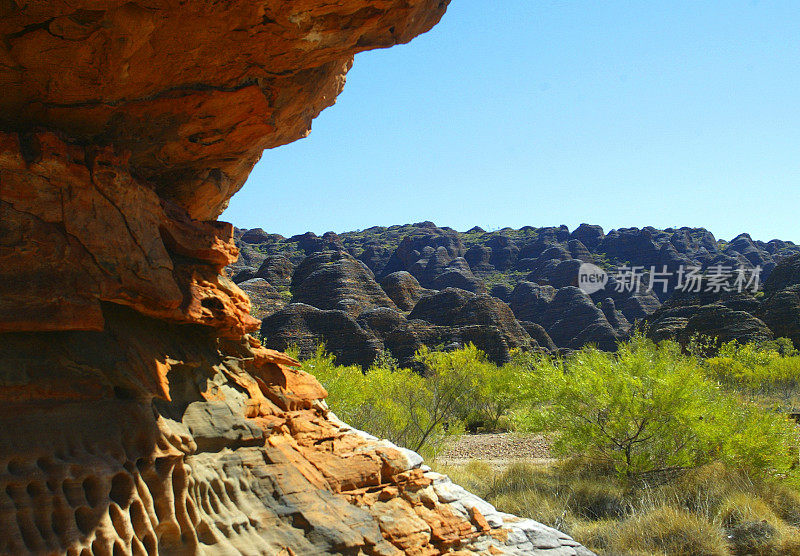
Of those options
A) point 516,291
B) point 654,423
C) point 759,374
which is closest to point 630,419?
point 654,423

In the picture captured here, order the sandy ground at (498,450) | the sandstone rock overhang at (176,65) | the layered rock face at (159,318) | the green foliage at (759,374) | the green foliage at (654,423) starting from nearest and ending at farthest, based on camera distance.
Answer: the layered rock face at (159,318)
the sandstone rock overhang at (176,65)
the green foliage at (654,423)
the sandy ground at (498,450)
the green foliage at (759,374)

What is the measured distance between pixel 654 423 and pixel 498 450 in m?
9.65

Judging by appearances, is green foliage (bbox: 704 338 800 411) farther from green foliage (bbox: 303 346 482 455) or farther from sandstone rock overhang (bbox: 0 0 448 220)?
sandstone rock overhang (bbox: 0 0 448 220)

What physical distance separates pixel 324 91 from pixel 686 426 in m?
10.2

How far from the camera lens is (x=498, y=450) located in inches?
837

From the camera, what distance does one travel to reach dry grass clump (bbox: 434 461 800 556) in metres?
9.22

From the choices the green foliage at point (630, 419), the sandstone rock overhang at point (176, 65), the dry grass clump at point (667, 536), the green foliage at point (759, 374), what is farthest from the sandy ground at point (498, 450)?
the sandstone rock overhang at point (176, 65)

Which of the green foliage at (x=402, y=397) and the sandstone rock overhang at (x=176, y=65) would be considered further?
the green foliage at (x=402, y=397)

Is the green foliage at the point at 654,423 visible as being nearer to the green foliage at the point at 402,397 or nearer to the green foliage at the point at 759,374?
the green foliage at the point at 402,397

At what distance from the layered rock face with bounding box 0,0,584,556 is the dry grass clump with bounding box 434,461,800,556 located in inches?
147

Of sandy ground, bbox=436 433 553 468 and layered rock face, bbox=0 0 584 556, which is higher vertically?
layered rock face, bbox=0 0 584 556

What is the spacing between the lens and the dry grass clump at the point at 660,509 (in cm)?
922

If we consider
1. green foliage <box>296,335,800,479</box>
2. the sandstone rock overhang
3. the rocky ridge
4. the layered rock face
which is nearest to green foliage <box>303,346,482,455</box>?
green foliage <box>296,335,800,479</box>

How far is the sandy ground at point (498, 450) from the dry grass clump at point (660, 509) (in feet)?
14.0
